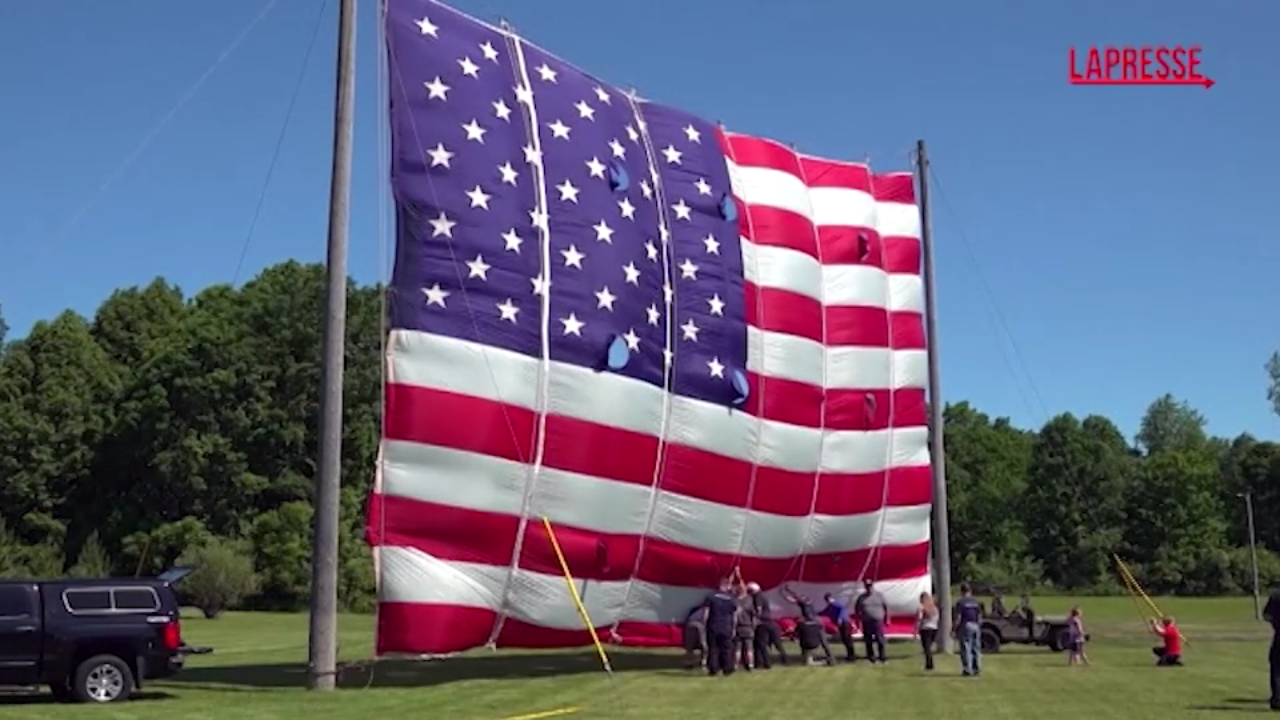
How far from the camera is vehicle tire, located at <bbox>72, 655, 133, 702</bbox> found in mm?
17359

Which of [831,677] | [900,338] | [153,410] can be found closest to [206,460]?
[153,410]

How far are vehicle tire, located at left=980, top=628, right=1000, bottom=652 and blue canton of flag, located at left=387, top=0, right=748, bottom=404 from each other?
994cm

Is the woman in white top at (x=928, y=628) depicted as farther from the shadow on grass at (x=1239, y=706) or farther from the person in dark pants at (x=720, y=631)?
the shadow on grass at (x=1239, y=706)

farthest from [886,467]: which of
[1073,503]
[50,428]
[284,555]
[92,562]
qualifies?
[1073,503]

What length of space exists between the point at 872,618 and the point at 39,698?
15.3 meters

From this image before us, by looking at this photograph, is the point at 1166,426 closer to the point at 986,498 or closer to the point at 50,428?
the point at 986,498

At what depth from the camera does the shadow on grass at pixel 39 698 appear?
17266 millimetres

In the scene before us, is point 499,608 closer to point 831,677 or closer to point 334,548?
point 334,548

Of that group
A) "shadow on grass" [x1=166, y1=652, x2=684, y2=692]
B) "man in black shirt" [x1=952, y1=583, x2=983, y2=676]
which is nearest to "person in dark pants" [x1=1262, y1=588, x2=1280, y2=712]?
"man in black shirt" [x1=952, y1=583, x2=983, y2=676]

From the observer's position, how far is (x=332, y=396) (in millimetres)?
20125

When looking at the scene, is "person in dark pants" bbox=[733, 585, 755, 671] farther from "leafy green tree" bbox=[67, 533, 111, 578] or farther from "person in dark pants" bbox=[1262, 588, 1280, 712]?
"leafy green tree" bbox=[67, 533, 111, 578]

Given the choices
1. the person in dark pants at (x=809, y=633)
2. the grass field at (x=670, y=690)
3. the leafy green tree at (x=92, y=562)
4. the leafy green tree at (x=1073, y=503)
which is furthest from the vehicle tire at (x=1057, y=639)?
the leafy green tree at (x=1073, y=503)

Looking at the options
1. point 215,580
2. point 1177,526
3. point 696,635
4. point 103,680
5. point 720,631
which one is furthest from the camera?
point 1177,526

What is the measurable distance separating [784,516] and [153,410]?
4960 centimetres
